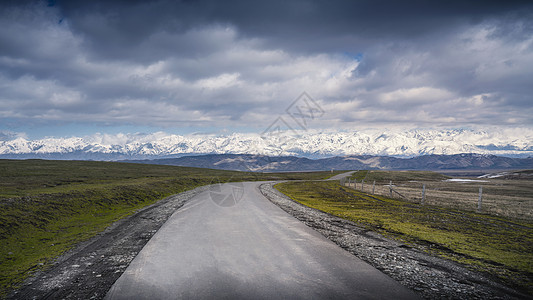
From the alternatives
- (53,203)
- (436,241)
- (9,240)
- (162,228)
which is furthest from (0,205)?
(436,241)

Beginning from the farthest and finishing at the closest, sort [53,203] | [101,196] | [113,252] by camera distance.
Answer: [101,196] → [53,203] → [113,252]

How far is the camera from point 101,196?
27.7 meters

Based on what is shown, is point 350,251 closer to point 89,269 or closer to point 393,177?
point 89,269

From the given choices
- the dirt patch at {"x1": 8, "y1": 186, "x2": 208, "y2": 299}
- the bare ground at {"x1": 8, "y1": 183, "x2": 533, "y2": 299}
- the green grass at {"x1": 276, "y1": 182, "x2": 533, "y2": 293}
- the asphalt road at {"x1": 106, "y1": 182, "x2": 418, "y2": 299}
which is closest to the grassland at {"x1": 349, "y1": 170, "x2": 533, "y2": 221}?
the green grass at {"x1": 276, "y1": 182, "x2": 533, "y2": 293}

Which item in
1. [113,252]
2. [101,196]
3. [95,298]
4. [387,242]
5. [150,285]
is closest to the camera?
[95,298]

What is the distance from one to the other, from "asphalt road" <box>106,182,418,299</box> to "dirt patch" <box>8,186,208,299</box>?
41 cm

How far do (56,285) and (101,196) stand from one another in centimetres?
2236

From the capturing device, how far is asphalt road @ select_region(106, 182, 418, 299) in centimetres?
730

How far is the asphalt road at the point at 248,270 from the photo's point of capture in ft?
24.0

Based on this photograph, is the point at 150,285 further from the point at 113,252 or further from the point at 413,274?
the point at 413,274

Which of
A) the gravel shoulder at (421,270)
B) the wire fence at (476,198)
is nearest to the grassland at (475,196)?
the wire fence at (476,198)

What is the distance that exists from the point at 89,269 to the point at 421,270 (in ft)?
34.5

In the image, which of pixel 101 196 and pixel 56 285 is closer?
pixel 56 285

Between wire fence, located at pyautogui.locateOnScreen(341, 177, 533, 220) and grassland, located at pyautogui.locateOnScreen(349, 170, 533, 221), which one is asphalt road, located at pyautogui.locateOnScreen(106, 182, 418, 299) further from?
grassland, located at pyautogui.locateOnScreen(349, 170, 533, 221)
